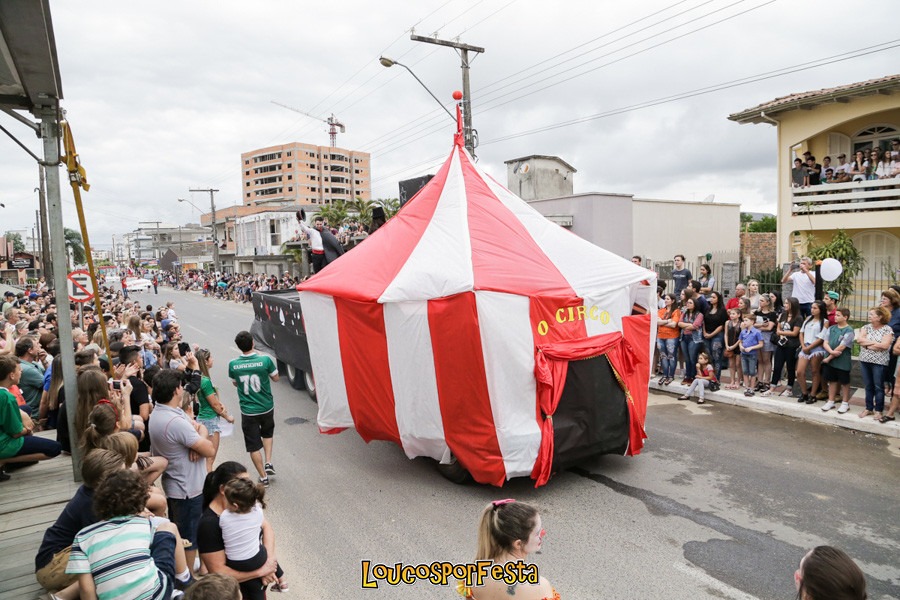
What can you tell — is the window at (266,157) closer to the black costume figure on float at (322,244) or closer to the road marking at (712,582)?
the black costume figure on float at (322,244)

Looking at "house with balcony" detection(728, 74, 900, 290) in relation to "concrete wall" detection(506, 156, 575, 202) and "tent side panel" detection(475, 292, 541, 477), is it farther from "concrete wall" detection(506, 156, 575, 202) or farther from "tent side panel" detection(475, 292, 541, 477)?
"tent side panel" detection(475, 292, 541, 477)

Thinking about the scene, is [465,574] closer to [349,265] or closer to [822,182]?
[349,265]

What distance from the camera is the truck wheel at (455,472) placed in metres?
6.38

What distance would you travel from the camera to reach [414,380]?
251 inches

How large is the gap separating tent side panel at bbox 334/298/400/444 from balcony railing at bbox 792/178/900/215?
15.3 m

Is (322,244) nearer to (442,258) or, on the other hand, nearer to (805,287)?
(442,258)

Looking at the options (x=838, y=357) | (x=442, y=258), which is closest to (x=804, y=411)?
(x=838, y=357)

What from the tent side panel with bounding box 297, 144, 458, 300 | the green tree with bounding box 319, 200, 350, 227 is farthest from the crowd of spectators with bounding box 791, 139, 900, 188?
the green tree with bounding box 319, 200, 350, 227

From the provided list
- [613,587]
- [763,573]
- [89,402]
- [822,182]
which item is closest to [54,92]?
[89,402]

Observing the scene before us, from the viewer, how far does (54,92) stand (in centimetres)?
473

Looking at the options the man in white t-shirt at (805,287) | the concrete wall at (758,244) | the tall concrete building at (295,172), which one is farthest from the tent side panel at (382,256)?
the tall concrete building at (295,172)

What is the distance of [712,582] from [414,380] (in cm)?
333

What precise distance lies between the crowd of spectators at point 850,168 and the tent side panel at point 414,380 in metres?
15.4

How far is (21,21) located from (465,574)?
13.9ft
